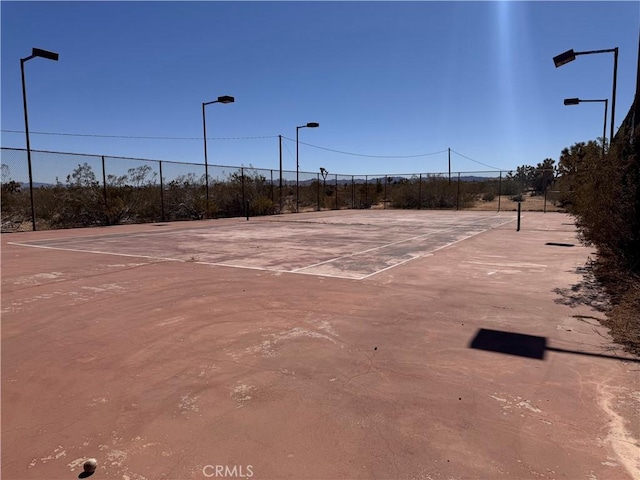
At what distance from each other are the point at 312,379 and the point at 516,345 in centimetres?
243

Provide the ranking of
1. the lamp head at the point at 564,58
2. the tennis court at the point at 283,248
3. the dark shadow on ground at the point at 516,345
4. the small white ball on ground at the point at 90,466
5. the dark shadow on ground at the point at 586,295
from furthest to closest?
1. the lamp head at the point at 564,58
2. the tennis court at the point at 283,248
3. the dark shadow on ground at the point at 586,295
4. the dark shadow on ground at the point at 516,345
5. the small white ball on ground at the point at 90,466

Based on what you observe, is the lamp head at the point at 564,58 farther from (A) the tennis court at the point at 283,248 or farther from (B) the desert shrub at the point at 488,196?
(B) the desert shrub at the point at 488,196

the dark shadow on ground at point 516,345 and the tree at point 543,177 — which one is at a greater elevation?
the tree at point 543,177

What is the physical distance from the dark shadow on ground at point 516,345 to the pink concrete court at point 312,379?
3 centimetres

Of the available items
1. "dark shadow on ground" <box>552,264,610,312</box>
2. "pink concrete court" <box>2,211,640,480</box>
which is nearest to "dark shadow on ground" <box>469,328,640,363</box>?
"pink concrete court" <box>2,211,640,480</box>

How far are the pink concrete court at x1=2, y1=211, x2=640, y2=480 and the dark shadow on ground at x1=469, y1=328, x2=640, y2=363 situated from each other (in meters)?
0.03

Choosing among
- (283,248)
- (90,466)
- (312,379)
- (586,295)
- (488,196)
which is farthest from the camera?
(488,196)

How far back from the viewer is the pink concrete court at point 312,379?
2.81 metres

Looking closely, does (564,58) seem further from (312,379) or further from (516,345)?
(312,379)

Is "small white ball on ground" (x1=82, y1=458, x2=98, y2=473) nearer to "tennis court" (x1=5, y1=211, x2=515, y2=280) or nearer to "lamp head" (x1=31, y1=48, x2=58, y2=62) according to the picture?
"tennis court" (x1=5, y1=211, x2=515, y2=280)

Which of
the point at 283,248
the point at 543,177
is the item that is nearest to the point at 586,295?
the point at 283,248

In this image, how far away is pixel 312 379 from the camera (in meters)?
3.99

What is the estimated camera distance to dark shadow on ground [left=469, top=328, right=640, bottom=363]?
460 cm

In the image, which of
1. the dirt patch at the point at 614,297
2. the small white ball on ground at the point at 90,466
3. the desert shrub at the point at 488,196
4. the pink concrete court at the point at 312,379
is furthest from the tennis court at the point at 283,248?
the desert shrub at the point at 488,196
